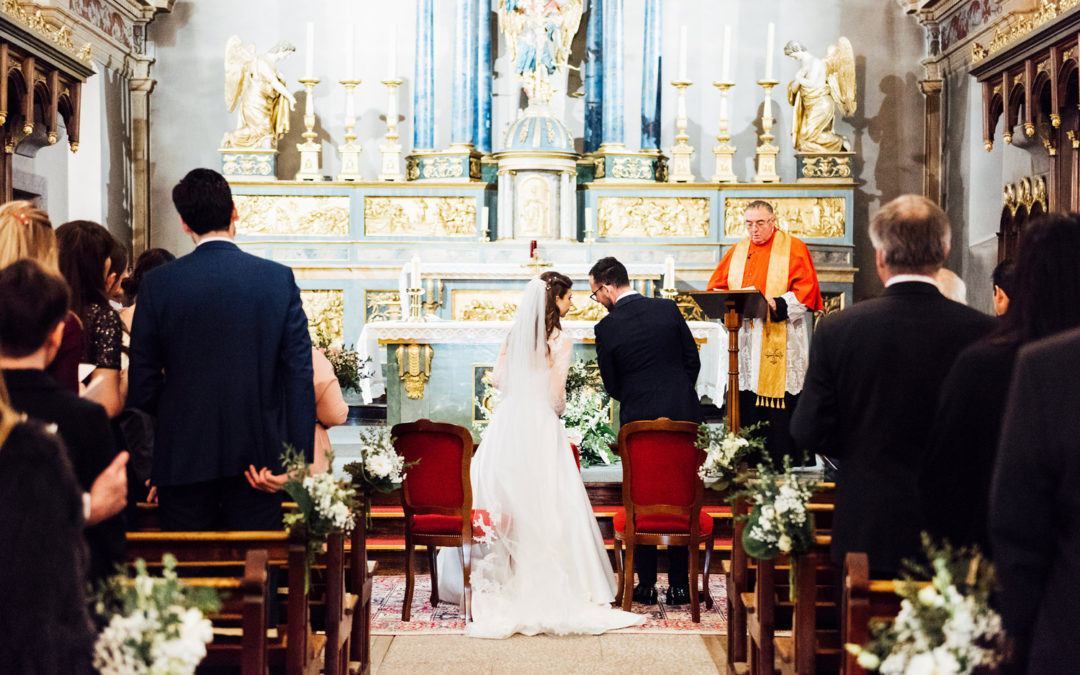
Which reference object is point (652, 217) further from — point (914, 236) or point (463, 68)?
point (914, 236)

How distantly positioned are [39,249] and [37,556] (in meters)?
1.36

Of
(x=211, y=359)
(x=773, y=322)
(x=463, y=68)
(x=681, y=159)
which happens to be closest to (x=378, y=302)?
(x=463, y=68)

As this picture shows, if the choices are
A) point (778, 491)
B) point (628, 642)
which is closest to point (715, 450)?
point (628, 642)

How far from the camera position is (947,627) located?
222cm

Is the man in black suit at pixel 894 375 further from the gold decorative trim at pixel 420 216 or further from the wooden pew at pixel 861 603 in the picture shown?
the gold decorative trim at pixel 420 216

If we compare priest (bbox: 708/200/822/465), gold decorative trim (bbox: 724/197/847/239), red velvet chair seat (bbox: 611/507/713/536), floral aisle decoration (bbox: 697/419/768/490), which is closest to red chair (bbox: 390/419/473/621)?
red velvet chair seat (bbox: 611/507/713/536)

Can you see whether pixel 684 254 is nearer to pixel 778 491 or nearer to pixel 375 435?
pixel 375 435

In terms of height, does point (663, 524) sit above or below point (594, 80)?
below

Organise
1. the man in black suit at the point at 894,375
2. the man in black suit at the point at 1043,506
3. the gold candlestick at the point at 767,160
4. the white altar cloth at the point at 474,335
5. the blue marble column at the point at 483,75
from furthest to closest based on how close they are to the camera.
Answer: the blue marble column at the point at 483,75
the gold candlestick at the point at 767,160
the white altar cloth at the point at 474,335
the man in black suit at the point at 894,375
the man in black suit at the point at 1043,506

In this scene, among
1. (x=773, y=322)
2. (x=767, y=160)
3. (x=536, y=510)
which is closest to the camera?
(x=536, y=510)

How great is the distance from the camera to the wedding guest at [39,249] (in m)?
2.98

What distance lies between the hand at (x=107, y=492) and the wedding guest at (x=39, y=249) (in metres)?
0.76

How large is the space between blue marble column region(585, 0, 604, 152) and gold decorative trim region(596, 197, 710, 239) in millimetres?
1133

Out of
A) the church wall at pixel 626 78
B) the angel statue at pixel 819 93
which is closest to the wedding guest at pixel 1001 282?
the angel statue at pixel 819 93
